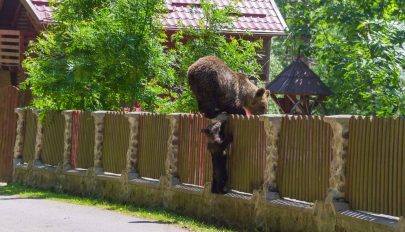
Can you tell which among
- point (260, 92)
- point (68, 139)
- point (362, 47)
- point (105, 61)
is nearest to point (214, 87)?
point (260, 92)

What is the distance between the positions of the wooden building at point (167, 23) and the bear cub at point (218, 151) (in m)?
14.1

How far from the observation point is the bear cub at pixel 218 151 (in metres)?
14.3

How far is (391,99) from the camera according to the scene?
59.1 ft

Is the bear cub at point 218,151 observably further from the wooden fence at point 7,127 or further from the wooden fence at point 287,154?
the wooden fence at point 7,127

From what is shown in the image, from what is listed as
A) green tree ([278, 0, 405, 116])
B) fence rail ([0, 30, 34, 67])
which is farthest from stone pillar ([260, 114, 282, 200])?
fence rail ([0, 30, 34, 67])

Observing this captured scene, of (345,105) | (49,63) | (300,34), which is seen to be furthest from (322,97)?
(49,63)

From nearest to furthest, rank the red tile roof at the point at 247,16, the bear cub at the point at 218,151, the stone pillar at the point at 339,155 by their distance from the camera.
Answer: the stone pillar at the point at 339,155
the bear cub at the point at 218,151
the red tile roof at the point at 247,16

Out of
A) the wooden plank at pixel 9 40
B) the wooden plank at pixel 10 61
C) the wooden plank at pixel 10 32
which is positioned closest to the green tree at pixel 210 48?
the wooden plank at pixel 10 32

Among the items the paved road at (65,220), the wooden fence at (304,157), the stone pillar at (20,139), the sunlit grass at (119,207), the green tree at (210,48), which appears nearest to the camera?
the wooden fence at (304,157)

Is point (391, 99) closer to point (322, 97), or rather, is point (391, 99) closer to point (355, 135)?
point (322, 97)

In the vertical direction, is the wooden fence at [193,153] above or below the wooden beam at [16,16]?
below

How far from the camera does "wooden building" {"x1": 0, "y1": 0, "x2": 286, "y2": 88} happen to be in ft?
96.6

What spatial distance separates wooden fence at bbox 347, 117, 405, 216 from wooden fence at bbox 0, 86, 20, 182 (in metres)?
14.3

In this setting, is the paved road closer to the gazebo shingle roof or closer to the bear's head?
the bear's head
